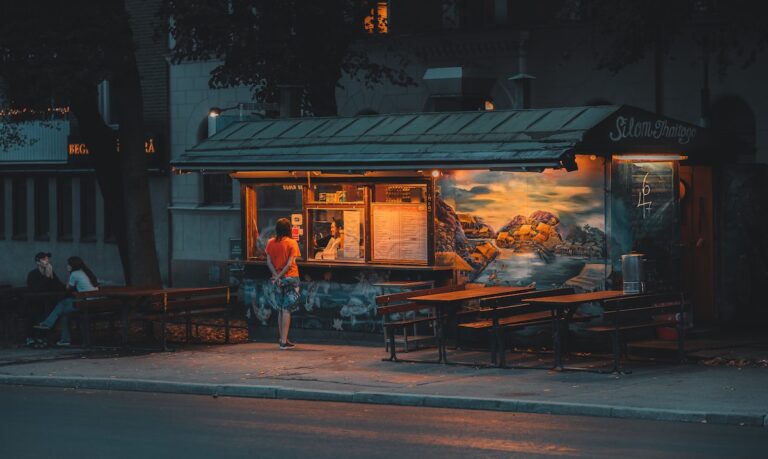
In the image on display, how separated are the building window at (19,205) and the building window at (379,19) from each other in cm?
1476

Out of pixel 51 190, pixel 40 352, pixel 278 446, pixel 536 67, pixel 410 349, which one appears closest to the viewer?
pixel 278 446

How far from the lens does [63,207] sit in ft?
132

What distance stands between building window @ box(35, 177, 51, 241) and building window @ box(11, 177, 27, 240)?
2.65 ft

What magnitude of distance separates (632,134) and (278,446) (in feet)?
25.9

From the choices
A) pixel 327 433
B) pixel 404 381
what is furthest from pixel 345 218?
pixel 327 433

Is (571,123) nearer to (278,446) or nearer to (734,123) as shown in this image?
(278,446)

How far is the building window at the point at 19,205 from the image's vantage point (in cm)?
4147

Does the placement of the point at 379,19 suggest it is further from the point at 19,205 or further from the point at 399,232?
the point at 19,205

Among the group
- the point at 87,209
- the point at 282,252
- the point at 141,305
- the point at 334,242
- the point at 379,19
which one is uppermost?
the point at 379,19

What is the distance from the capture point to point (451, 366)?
17.2 metres

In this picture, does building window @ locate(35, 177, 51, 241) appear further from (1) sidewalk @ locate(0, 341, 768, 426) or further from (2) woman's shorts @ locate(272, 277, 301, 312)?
(2) woman's shorts @ locate(272, 277, 301, 312)

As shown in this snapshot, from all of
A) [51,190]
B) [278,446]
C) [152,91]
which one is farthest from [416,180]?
[51,190]

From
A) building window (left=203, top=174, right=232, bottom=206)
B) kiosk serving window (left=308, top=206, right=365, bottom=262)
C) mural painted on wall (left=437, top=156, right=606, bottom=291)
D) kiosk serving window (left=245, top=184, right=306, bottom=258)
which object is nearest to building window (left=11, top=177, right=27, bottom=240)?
building window (left=203, top=174, right=232, bottom=206)

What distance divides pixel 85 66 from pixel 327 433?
43.1ft
